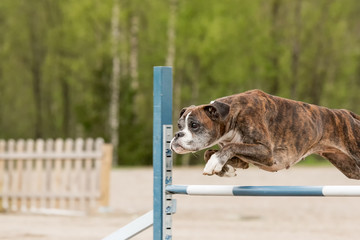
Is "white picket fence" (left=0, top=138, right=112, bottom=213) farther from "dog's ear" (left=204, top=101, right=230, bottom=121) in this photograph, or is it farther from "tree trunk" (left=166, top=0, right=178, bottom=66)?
"tree trunk" (left=166, top=0, right=178, bottom=66)

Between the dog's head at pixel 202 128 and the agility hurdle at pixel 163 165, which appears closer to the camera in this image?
the dog's head at pixel 202 128

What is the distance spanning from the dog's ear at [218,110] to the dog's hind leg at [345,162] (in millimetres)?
790

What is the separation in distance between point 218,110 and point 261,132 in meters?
0.26

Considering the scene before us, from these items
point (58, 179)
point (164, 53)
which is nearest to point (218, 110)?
point (58, 179)

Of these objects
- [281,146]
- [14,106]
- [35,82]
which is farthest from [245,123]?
[14,106]

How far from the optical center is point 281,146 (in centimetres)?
376

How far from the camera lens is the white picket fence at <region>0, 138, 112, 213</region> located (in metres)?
11.5

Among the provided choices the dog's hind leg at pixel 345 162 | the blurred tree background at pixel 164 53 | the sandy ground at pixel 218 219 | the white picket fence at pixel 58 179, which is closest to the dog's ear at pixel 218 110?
the dog's hind leg at pixel 345 162

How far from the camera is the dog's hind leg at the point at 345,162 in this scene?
404cm

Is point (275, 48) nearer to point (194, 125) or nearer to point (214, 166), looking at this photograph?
point (194, 125)

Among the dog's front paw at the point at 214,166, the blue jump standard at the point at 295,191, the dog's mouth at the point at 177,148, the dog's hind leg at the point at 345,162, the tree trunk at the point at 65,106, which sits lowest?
the tree trunk at the point at 65,106

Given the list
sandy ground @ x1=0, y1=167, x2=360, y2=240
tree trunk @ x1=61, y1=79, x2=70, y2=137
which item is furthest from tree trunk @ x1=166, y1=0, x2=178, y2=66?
sandy ground @ x1=0, y1=167, x2=360, y2=240

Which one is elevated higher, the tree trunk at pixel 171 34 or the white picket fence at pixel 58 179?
the tree trunk at pixel 171 34

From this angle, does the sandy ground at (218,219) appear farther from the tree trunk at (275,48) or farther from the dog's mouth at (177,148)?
the tree trunk at (275,48)
